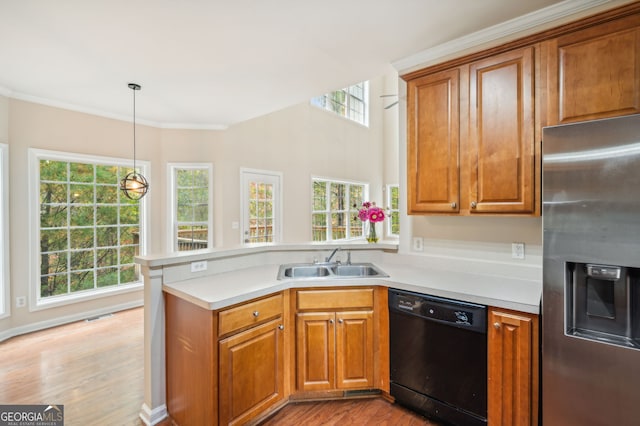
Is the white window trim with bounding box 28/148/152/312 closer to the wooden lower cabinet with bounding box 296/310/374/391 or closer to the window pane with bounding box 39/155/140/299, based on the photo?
the window pane with bounding box 39/155/140/299

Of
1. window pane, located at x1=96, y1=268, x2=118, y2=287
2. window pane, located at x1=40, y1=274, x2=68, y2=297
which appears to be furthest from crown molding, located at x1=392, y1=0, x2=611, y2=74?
window pane, located at x1=40, y1=274, x2=68, y2=297

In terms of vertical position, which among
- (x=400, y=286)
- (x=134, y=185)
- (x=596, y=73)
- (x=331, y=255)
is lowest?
(x=400, y=286)

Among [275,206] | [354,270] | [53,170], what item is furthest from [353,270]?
[53,170]

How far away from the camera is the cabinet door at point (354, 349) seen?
6.91ft

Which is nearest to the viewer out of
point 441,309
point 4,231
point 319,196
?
point 441,309

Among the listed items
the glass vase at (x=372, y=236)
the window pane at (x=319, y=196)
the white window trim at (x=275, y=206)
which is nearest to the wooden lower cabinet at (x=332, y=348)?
the glass vase at (x=372, y=236)

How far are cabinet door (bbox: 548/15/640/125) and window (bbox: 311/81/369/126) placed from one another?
4597mm

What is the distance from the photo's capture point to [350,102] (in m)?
7.00

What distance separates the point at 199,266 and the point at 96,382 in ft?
4.39

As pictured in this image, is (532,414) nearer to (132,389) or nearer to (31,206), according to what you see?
(132,389)

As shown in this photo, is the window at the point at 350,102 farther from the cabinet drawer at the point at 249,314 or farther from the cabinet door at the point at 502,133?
the cabinet drawer at the point at 249,314

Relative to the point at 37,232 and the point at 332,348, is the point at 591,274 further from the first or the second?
the point at 37,232

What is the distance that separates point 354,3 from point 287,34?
0.56 metres

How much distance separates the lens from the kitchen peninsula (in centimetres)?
170
